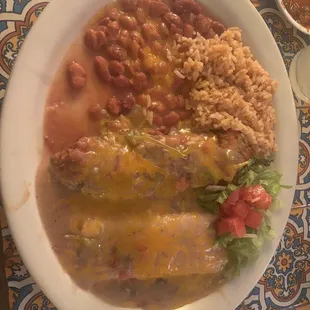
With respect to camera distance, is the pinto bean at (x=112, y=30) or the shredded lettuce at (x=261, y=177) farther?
the shredded lettuce at (x=261, y=177)

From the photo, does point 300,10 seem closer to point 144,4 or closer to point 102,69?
point 144,4

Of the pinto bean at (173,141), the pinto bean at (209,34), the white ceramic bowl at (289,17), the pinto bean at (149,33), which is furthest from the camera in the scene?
the white ceramic bowl at (289,17)

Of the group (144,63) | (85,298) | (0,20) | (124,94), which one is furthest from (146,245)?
(0,20)

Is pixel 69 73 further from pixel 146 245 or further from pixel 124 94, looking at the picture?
pixel 146 245

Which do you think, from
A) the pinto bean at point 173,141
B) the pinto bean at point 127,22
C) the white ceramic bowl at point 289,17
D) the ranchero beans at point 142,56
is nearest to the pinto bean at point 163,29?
the ranchero beans at point 142,56

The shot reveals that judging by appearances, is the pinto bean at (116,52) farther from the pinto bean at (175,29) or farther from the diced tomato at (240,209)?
the diced tomato at (240,209)

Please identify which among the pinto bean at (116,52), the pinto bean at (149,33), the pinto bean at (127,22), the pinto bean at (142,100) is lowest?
the pinto bean at (142,100)
